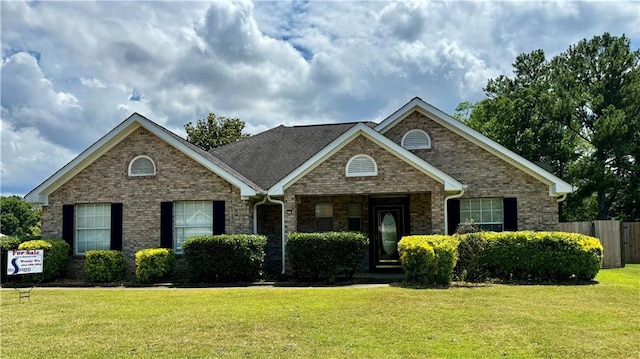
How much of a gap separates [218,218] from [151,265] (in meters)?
2.43

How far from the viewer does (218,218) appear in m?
17.3

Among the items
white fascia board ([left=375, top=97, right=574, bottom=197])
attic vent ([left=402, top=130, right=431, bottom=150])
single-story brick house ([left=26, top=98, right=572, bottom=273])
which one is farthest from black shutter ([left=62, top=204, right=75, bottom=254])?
attic vent ([left=402, top=130, right=431, bottom=150])

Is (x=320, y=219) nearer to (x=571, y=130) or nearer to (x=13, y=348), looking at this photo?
(x=13, y=348)

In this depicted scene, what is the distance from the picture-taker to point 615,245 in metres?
21.3

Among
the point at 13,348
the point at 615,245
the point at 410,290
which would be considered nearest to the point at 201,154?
the point at 410,290

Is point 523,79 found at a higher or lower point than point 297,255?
higher

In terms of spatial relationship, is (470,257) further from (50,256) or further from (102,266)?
(50,256)

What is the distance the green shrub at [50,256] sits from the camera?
1664 centimetres

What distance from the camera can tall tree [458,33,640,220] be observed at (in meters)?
28.3

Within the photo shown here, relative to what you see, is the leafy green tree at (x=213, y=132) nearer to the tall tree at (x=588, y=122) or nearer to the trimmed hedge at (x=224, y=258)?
the tall tree at (x=588, y=122)

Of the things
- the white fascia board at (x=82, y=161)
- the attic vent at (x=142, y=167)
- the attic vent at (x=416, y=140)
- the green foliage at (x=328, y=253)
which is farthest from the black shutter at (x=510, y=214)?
the white fascia board at (x=82, y=161)

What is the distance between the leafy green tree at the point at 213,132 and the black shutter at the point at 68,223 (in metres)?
21.8

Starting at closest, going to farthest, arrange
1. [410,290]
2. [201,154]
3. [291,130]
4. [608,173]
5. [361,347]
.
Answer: [361,347] < [410,290] < [201,154] < [291,130] < [608,173]

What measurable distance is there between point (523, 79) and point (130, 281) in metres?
25.6
